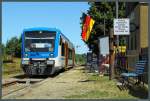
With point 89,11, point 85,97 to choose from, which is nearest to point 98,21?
point 89,11

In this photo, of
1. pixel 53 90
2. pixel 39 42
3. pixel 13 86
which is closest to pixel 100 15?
pixel 39 42

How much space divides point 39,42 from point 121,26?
11.8m

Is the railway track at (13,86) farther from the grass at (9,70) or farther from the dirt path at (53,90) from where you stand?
the grass at (9,70)

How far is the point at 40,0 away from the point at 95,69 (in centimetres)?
Result: 2266

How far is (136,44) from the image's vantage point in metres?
33.8

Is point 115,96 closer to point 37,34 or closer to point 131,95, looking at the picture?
point 131,95

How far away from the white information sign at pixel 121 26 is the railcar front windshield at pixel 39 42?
1132 cm

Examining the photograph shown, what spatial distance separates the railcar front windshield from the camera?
31.0m

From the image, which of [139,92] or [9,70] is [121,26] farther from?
[9,70]

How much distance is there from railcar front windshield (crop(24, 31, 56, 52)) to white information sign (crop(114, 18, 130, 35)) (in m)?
11.3

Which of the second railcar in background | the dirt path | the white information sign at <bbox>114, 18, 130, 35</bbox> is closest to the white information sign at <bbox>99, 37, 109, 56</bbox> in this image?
the dirt path

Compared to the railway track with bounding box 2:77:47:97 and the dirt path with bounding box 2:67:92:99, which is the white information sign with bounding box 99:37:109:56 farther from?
the railway track with bounding box 2:77:47:97

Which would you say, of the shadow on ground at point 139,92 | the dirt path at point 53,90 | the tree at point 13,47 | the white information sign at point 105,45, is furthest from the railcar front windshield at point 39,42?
the tree at point 13,47

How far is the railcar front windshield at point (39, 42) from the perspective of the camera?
31.0 metres
